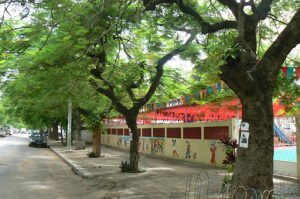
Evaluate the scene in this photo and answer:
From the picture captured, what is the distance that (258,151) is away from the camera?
24.5ft

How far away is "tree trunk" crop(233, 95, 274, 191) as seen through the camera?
24.6 feet

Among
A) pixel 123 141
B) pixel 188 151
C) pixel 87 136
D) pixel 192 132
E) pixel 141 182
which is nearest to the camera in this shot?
pixel 141 182

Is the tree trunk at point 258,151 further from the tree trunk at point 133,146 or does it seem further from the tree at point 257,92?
the tree trunk at point 133,146

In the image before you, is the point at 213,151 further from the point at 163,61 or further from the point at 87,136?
the point at 87,136

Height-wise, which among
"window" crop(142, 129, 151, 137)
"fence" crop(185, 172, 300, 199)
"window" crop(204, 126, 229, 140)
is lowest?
"fence" crop(185, 172, 300, 199)

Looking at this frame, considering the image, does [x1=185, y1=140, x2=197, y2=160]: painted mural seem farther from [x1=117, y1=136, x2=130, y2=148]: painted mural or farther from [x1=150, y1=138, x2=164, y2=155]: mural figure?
[x1=117, y1=136, x2=130, y2=148]: painted mural

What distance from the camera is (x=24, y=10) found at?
26.3 ft

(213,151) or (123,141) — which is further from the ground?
(213,151)

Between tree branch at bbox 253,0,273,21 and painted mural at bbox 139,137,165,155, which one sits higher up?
tree branch at bbox 253,0,273,21

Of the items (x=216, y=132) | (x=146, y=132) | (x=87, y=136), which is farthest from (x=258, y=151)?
(x=87, y=136)

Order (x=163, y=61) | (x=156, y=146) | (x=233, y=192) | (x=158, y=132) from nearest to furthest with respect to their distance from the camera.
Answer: (x=233, y=192), (x=163, y=61), (x=158, y=132), (x=156, y=146)

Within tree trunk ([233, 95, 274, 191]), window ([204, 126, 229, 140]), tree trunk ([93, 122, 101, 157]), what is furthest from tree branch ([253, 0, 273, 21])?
tree trunk ([93, 122, 101, 157])

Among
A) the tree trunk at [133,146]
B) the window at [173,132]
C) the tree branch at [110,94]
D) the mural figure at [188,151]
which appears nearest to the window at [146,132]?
the window at [173,132]

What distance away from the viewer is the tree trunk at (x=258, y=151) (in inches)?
295
